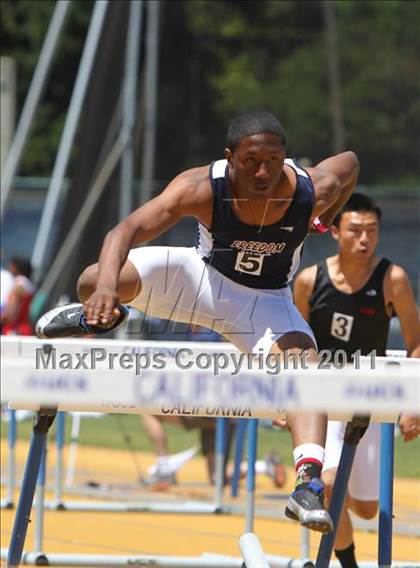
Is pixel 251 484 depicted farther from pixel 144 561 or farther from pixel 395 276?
pixel 395 276

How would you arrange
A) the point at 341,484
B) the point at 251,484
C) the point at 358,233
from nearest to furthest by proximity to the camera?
the point at 341,484
the point at 358,233
the point at 251,484

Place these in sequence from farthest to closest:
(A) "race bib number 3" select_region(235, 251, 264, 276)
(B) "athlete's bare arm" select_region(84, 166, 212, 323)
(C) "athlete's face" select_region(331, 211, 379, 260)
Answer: (C) "athlete's face" select_region(331, 211, 379, 260)
(A) "race bib number 3" select_region(235, 251, 264, 276)
(B) "athlete's bare arm" select_region(84, 166, 212, 323)

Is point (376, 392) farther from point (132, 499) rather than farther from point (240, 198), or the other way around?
point (132, 499)

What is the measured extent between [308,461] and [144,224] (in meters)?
1.16

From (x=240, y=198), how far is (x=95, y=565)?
3.04m

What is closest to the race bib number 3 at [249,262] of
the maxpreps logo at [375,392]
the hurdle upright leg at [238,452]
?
the maxpreps logo at [375,392]

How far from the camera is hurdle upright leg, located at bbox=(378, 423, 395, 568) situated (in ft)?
21.0

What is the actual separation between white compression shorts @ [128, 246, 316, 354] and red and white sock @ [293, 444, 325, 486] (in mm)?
733

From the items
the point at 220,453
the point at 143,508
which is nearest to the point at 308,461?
the point at 220,453

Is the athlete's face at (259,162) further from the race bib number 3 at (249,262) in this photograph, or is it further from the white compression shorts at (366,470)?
the white compression shorts at (366,470)

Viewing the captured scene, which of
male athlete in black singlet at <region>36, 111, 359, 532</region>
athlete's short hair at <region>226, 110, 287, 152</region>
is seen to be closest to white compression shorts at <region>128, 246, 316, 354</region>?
male athlete in black singlet at <region>36, 111, 359, 532</region>

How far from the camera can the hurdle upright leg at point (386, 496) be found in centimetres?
640

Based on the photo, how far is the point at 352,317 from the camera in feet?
25.8

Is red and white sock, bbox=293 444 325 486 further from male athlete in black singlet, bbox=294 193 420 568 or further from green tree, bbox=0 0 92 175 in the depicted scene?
green tree, bbox=0 0 92 175
